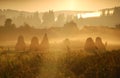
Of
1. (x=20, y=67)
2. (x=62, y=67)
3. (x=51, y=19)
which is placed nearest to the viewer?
(x=20, y=67)

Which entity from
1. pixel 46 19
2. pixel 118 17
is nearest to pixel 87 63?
pixel 118 17

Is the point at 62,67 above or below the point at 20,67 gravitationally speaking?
below

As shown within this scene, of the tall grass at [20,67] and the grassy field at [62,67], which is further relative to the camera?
the grassy field at [62,67]

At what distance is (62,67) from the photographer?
168 ft

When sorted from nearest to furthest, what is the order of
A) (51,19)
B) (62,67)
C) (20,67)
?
(20,67) → (62,67) → (51,19)

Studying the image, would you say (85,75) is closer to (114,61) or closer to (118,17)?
(114,61)

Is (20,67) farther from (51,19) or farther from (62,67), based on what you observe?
(51,19)

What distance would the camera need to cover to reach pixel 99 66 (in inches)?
1946

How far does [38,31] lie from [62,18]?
6285 cm

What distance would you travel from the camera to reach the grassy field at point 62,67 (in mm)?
46956

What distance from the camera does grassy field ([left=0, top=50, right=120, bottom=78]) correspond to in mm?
46956

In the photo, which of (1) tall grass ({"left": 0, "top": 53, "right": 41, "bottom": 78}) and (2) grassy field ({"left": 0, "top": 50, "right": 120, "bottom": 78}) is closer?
(1) tall grass ({"left": 0, "top": 53, "right": 41, "bottom": 78})

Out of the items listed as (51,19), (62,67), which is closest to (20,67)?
(62,67)

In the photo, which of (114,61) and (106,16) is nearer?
(114,61)
